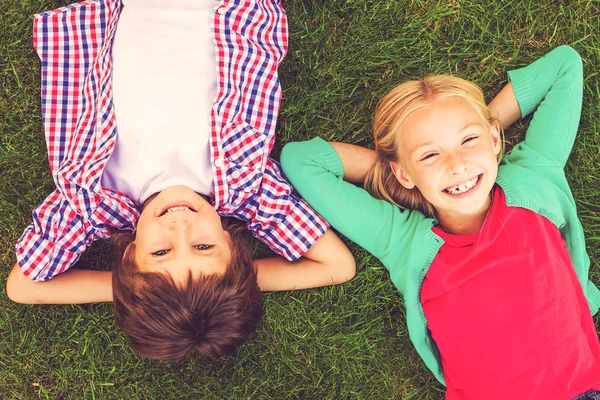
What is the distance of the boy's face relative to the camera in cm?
196

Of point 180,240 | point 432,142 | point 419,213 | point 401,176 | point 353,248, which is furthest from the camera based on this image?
point 353,248

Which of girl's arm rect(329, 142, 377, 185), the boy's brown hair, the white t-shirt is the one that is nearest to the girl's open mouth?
girl's arm rect(329, 142, 377, 185)

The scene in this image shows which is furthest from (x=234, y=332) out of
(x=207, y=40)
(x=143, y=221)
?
(x=207, y=40)

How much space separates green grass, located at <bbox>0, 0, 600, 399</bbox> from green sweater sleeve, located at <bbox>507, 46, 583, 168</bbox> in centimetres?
17

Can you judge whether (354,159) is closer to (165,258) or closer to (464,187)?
(464,187)

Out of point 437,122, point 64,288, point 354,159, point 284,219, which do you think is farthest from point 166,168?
point 437,122

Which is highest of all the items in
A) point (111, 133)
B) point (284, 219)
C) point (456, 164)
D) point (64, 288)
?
point (456, 164)

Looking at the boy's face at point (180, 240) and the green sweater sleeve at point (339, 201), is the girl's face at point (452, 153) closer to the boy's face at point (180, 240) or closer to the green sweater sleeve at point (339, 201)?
the green sweater sleeve at point (339, 201)

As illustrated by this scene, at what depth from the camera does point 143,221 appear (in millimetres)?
2061

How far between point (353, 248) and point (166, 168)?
99 cm

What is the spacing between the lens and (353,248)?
2627mm

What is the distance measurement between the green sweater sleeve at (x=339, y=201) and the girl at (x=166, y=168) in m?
0.08

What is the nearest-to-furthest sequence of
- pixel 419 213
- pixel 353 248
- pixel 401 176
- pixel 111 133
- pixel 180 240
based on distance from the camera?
pixel 180 240 → pixel 111 133 → pixel 401 176 → pixel 419 213 → pixel 353 248

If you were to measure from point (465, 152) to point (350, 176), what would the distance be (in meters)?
0.64
